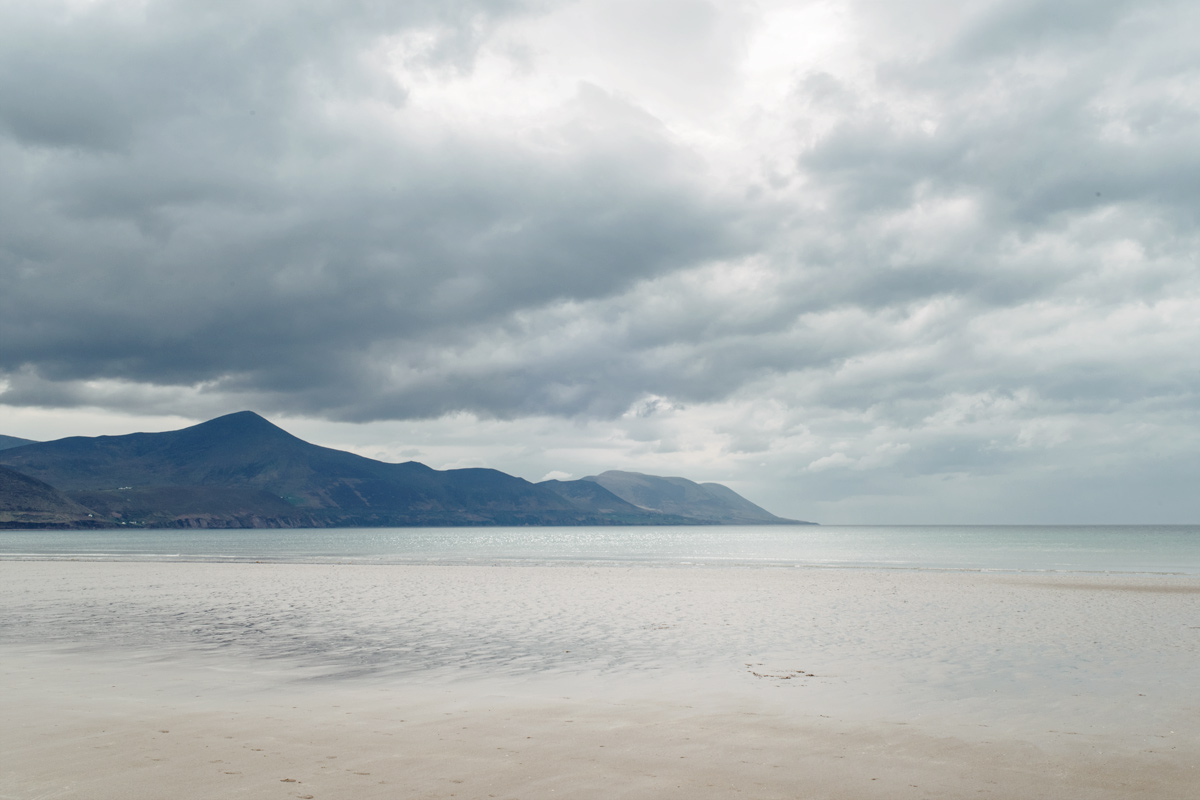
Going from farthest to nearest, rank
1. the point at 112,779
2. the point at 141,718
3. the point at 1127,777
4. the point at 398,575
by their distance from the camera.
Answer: the point at 398,575, the point at 141,718, the point at 1127,777, the point at 112,779

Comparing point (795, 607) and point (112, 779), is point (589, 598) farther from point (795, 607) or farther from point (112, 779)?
point (112, 779)

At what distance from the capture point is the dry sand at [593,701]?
29.6ft

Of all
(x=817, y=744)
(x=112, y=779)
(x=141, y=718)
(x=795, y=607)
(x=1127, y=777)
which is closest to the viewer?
(x=112, y=779)

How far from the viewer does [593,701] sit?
13562 millimetres

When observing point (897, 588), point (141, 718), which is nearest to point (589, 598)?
point (897, 588)

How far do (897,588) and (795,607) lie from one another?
45.3 ft

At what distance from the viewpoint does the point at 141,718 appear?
38.2 ft

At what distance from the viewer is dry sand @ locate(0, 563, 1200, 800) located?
902 centimetres

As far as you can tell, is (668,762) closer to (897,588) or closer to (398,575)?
(897,588)

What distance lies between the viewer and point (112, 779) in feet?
28.4

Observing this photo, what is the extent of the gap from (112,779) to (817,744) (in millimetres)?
9059

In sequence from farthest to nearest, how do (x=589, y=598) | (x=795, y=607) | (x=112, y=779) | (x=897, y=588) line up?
(x=897, y=588) < (x=589, y=598) < (x=795, y=607) < (x=112, y=779)

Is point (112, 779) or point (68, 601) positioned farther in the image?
point (68, 601)

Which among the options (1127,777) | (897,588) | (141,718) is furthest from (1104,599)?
(141,718)
